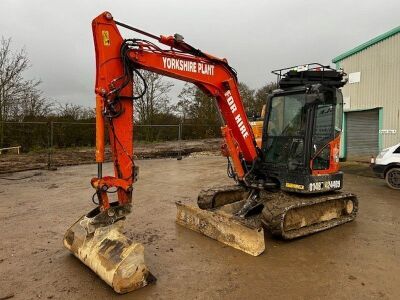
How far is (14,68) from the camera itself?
1948 cm

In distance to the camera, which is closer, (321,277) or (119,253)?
(119,253)

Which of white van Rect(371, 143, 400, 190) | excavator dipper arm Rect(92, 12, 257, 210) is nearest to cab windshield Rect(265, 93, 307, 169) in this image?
excavator dipper arm Rect(92, 12, 257, 210)

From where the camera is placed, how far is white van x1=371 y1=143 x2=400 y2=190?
378 inches

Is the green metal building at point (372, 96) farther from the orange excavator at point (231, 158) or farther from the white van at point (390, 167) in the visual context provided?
the orange excavator at point (231, 158)

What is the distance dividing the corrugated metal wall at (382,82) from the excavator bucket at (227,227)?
33.7 ft

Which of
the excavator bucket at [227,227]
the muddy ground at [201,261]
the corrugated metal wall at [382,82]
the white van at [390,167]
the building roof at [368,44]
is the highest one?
the building roof at [368,44]

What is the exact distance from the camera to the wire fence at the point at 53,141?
47.8ft

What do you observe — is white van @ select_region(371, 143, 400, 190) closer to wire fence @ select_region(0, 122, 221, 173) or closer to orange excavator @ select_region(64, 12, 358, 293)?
orange excavator @ select_region(64, 12, 358, 293)

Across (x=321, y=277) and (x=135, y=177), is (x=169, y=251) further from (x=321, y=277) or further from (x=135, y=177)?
(x=321, y=277)

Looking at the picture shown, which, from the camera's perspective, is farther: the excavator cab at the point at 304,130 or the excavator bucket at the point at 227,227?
the excavator cab at the point at 304,130

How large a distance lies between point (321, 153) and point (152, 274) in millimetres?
3457

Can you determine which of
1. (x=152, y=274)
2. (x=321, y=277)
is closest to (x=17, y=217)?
(x=152, y=274)

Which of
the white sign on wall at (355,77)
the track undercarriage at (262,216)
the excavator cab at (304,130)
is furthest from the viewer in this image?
the white sign on wall at (355,77)

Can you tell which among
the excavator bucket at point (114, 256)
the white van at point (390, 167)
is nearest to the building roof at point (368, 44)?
the white van at point (390, 167)
